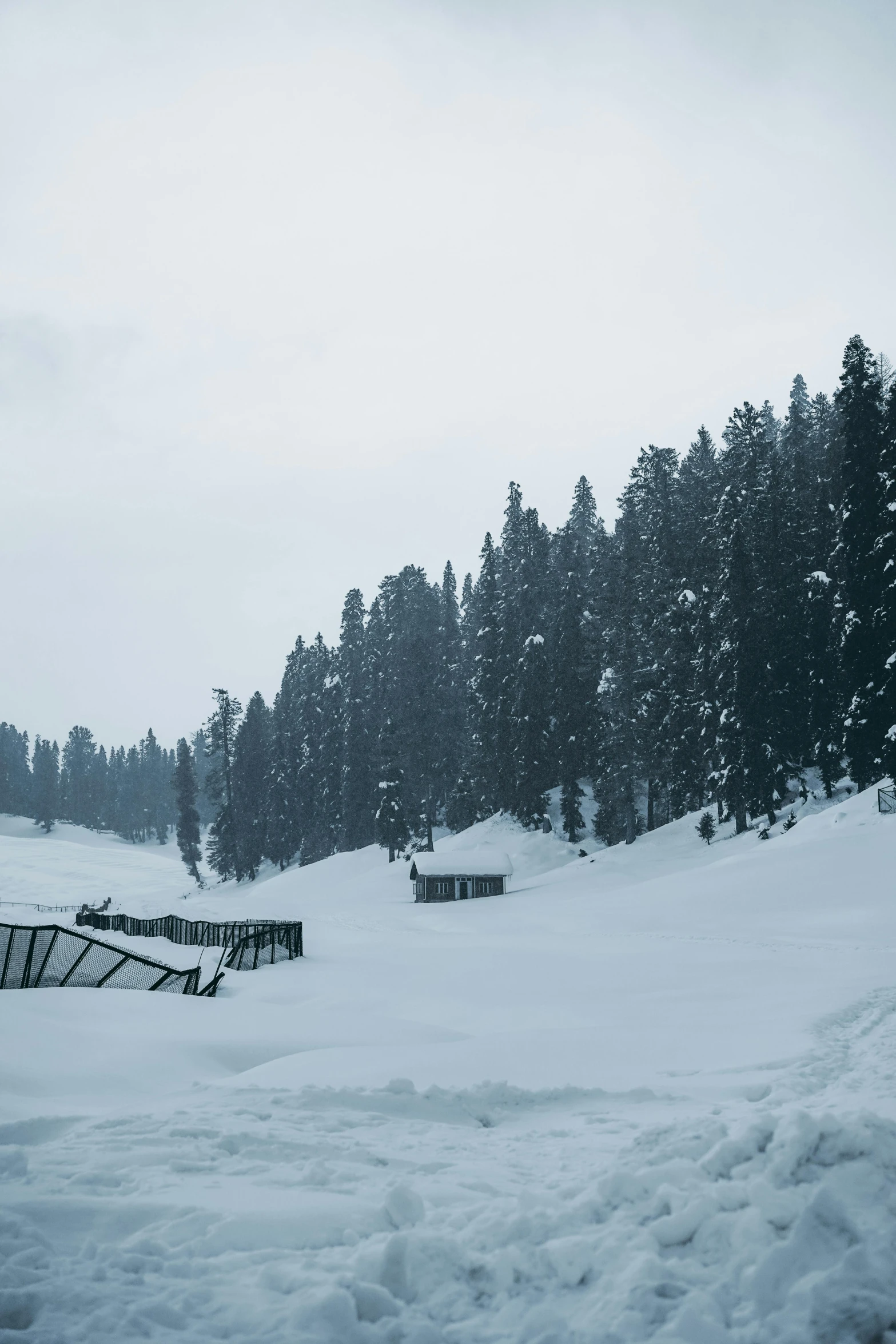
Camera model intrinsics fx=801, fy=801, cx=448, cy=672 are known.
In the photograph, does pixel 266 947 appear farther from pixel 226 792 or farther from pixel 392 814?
pixel 226 792

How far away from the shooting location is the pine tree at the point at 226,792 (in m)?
76.3

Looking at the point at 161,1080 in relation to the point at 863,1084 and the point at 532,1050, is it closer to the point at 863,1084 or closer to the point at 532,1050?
the point at 532,1050

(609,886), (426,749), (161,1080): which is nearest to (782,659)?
(609,886)

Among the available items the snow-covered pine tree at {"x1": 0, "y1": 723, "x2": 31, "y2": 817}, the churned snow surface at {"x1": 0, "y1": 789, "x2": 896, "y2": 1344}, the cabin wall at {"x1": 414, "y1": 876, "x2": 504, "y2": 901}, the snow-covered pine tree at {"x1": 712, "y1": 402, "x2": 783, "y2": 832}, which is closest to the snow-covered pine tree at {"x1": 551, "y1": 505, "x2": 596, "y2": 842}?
the cabin wall at {"x1": 414, "y1": 876, "x2": 504, "y2": 901}

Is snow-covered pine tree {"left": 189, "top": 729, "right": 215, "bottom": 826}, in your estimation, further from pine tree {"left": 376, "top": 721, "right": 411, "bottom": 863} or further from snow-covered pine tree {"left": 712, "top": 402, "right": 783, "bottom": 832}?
snow-covered pine tree {"left": 712, "top": 402, "right": 783, "bottom": 832}

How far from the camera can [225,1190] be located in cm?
507

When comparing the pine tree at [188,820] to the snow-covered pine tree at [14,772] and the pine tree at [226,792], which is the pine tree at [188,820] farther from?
the snow-covered pine tree at [14,772]

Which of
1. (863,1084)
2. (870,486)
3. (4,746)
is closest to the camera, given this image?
(863,1084)

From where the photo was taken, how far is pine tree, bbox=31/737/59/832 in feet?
418

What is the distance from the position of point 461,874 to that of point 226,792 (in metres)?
45.1

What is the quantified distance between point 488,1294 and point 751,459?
4249 centimetres

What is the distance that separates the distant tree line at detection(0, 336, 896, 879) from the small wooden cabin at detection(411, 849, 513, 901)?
21.4 feet

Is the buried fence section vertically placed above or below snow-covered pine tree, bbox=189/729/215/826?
below

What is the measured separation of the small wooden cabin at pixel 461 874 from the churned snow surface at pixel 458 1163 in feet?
97.0
